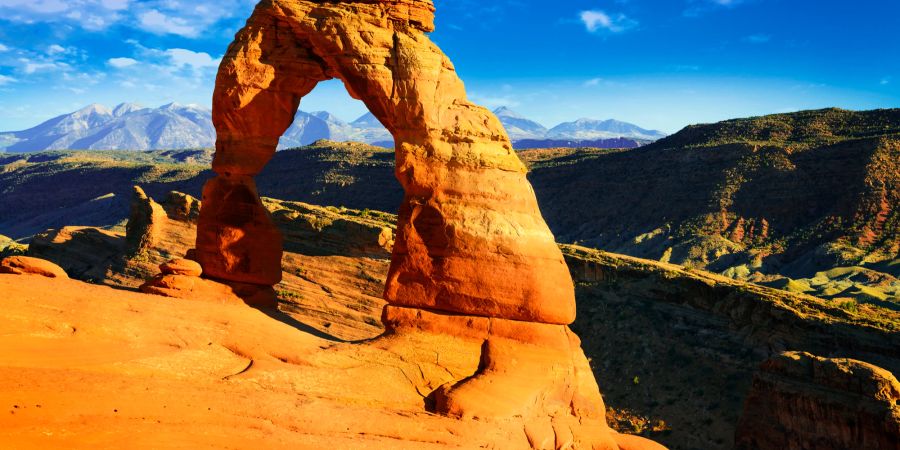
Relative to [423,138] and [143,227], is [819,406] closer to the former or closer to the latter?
[423,138]

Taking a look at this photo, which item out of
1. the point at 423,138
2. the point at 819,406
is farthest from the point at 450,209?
the point at 819,406

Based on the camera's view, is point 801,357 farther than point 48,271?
Yes

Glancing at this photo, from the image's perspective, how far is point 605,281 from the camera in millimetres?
38156

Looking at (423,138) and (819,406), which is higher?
(423,138)

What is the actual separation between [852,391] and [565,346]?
8.67 metres

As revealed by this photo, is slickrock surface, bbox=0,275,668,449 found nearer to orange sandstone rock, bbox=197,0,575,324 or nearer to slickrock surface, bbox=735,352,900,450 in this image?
orange sandstone rock, bbox=197,0,575,324

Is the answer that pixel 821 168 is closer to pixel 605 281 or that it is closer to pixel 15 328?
pixel 605 281

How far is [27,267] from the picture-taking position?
15703 mm

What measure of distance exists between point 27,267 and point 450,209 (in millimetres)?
8573

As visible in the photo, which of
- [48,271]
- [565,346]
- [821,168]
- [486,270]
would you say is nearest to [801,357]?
[565,346]

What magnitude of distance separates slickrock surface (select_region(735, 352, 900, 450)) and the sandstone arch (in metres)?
6.51

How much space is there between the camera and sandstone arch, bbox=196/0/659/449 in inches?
649

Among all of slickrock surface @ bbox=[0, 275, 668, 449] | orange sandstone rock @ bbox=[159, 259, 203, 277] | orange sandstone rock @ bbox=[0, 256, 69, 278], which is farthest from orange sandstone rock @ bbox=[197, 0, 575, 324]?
orange sandstone rock @ bbox=[0, 256, 69, 278]

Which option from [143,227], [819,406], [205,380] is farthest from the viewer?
[143,227]
